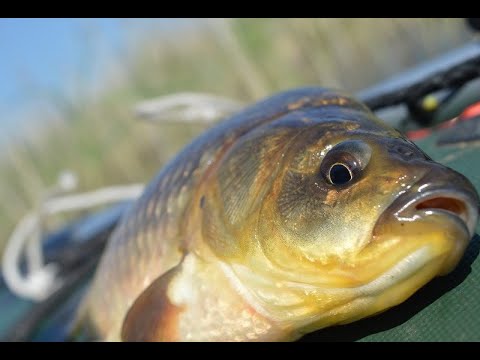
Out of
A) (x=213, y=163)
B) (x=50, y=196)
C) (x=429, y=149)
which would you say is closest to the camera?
(x=213, y=163)

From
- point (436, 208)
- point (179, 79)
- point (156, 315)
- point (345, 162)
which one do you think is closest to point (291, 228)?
point (345, 162)

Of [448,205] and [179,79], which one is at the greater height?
[448,205]

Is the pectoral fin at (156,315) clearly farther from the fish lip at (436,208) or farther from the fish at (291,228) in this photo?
the fish lip at (436,208)

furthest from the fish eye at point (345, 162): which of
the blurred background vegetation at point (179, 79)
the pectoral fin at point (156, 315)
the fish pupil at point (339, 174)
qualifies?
the blurred background vegetation at point (179, 79)

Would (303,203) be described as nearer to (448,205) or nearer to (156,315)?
(448,205)

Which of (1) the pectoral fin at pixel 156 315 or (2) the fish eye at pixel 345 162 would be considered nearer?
(2) the fish eye at pixel 345 162

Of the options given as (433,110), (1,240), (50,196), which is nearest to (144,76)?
(1,240)

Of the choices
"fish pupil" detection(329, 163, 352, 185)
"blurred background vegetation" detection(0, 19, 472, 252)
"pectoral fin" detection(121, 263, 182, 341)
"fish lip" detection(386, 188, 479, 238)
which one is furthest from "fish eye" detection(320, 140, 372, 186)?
"blurred background vegetation" detection(0, 19, 472, 252)

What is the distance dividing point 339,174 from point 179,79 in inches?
691

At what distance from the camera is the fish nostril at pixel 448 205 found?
92 cm

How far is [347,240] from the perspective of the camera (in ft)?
3.14

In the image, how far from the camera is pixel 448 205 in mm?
940
